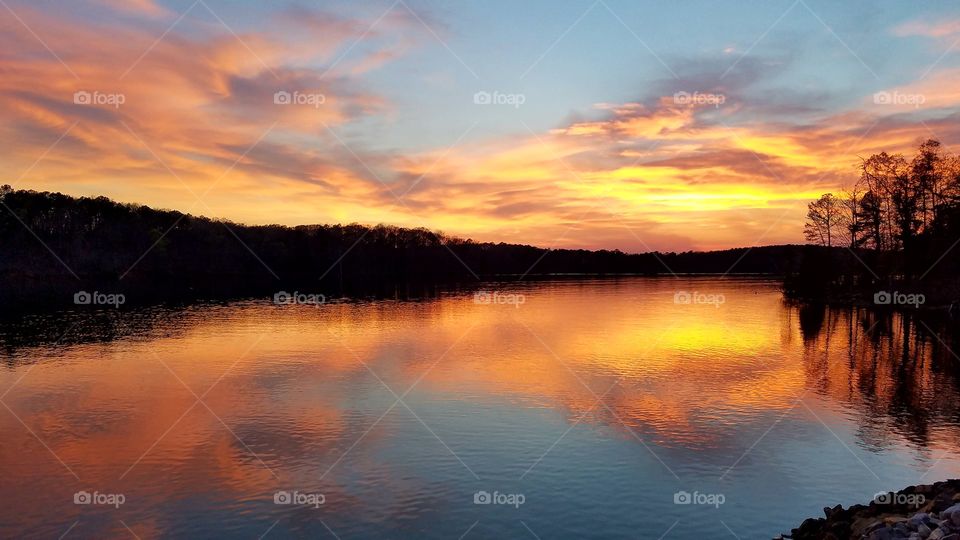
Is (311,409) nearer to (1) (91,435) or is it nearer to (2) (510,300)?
(1) (91,435)

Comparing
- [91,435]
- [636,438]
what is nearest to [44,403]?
[91,435]

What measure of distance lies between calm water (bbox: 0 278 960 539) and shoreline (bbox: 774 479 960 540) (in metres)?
1.16

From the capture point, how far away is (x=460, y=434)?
24.7m

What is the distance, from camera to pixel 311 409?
93.5ft

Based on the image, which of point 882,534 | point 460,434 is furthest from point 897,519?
point 460,434

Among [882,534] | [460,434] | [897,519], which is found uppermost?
[882,534]

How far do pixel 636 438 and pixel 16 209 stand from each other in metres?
201

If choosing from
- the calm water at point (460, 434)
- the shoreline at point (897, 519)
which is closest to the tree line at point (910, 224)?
the calm water at point (460, 434)

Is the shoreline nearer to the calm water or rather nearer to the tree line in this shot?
the calm water

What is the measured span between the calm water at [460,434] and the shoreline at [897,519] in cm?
116

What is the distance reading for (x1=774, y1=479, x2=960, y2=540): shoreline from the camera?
12.3 meters

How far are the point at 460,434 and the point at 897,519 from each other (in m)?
14.5

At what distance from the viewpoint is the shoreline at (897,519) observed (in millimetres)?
12289

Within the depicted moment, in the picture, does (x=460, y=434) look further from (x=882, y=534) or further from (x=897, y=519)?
(x=882, y=534)
